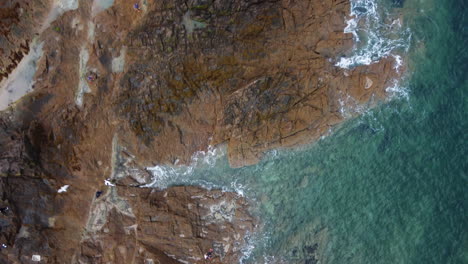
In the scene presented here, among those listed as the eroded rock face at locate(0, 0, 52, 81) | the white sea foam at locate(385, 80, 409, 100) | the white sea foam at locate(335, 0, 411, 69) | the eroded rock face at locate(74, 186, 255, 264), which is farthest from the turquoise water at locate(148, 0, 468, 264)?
the eroded rock face at locate(0, 0, 52, 81)

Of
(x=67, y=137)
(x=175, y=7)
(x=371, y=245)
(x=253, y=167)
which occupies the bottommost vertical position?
(x=371, y=245)

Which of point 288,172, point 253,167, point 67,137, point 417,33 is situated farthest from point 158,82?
point 417,33

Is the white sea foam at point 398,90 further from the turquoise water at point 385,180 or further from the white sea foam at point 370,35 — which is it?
the white sea foam at point 370,35

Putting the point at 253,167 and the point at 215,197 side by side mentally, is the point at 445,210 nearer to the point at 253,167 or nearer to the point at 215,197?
the point at 253,167

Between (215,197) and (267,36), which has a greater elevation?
(267,36)

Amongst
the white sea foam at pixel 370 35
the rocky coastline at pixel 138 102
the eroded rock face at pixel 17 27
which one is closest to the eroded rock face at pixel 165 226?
the rocky coastline at pixel 138 102

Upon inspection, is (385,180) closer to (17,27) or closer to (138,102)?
(138,102)

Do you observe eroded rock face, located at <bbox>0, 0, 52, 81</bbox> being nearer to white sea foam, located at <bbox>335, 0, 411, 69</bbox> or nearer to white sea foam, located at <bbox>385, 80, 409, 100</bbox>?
white sea foam, located at <bbox>335, 0, 411, 69</bbox>
